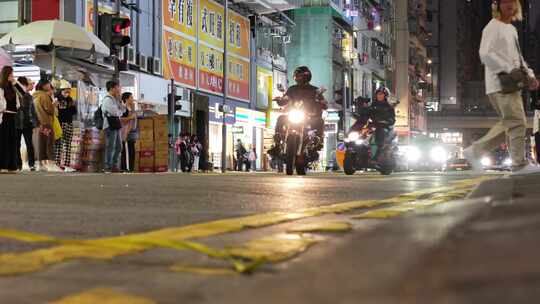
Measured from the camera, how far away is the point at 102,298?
2.05 m

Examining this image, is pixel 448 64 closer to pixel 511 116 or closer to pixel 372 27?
pixel 372 27

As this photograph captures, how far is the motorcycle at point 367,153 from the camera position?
58.1 feet

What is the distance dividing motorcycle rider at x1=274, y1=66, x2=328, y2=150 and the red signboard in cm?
1338

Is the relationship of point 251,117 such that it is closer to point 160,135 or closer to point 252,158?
point 252,158

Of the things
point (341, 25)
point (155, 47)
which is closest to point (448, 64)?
point (341, 25)

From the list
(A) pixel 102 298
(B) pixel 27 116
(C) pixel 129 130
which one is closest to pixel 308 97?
(B) pixel 27 116

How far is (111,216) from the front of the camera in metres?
4.82

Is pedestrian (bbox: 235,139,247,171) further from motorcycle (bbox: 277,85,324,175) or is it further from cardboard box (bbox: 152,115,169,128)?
motorcycle (bbox: 277,85,324,175)

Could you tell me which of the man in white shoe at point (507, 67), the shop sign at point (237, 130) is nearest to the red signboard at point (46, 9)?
the shop sign at point (237, 130)

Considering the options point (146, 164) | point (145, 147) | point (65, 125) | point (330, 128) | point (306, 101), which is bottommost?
point (146, 164)

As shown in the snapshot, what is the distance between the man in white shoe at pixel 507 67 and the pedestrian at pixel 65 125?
11.1 m

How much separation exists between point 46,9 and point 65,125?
837cm

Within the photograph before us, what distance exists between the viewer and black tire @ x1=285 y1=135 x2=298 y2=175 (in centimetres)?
1486

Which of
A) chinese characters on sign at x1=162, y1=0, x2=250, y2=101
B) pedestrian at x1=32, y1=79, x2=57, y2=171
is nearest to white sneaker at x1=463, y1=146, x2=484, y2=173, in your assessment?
pedestrian at x1=32, y1=79, x2=57, y2=171
